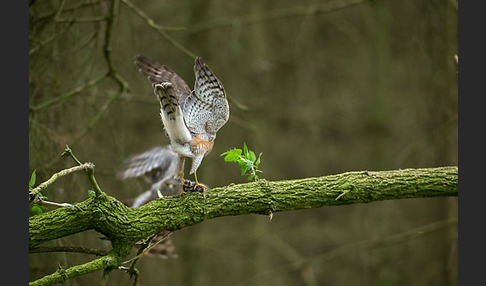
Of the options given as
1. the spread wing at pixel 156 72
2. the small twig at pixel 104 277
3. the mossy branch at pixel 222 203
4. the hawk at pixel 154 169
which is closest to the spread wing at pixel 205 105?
the spread wing at pixel 156 72

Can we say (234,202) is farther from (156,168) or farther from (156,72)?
(156,168)

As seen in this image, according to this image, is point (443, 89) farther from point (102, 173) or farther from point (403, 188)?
point (102, 173)

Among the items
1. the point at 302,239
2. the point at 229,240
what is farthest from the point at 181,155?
the point at 302,239

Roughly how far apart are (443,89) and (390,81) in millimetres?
1441

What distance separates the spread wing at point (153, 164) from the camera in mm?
5383

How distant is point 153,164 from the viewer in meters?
5.53

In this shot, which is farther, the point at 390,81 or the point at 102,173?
the point at 390,81

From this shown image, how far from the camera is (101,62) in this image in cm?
623

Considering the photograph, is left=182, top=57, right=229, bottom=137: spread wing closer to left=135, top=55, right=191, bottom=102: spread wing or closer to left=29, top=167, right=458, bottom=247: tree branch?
left=135, top=55, right=191, bottom=102: spread wing

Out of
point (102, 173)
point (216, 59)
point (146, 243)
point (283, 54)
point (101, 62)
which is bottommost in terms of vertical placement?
point (146, 243)

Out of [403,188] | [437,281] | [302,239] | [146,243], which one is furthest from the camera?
[302,239]

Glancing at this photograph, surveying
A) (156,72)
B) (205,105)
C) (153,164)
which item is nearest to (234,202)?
(205,105)

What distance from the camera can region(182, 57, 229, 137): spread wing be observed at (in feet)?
14.2

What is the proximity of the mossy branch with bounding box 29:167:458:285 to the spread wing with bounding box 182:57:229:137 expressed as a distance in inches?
31.4
